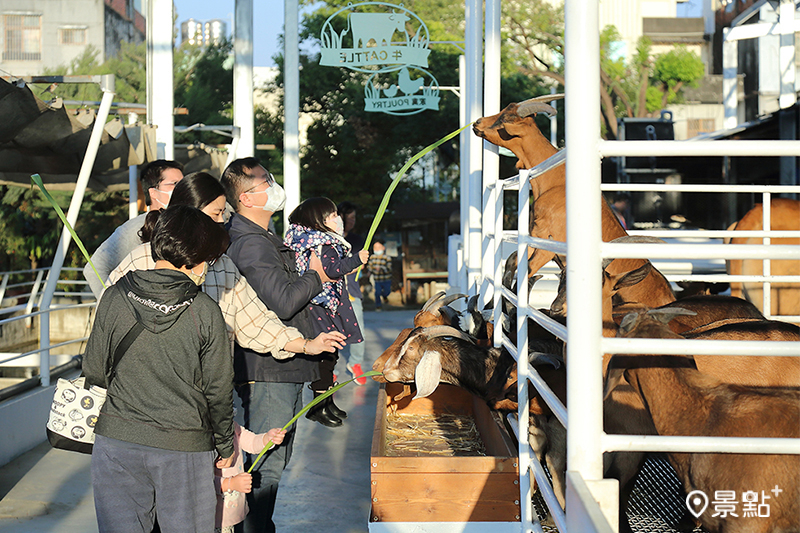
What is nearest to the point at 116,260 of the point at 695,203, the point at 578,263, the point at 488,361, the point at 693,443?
the point at 488,361

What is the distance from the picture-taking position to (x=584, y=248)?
5.89 feet

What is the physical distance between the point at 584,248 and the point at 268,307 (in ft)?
6.37

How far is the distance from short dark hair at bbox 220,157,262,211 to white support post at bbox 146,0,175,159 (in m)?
3.82

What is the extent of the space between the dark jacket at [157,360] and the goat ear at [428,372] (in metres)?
1.18

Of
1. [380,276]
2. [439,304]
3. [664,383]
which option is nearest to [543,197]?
[439,304]

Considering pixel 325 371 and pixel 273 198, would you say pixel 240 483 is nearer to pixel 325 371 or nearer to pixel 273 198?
pixel 273 198

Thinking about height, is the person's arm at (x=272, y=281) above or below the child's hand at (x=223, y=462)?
above

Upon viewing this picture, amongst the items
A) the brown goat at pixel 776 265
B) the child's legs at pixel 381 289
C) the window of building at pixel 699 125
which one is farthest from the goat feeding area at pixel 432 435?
the window of building at pixel 699 125

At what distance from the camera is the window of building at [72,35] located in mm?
9062

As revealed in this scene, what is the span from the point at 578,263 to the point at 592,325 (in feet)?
0.50

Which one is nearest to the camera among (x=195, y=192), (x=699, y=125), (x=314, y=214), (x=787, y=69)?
(x=195, y=192)

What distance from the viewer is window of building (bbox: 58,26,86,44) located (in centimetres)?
906

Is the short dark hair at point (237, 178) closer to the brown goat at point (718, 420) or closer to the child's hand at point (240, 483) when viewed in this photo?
the child's hand at point (240, 483)

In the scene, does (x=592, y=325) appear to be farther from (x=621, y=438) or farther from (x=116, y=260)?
(x=116, y=260)
